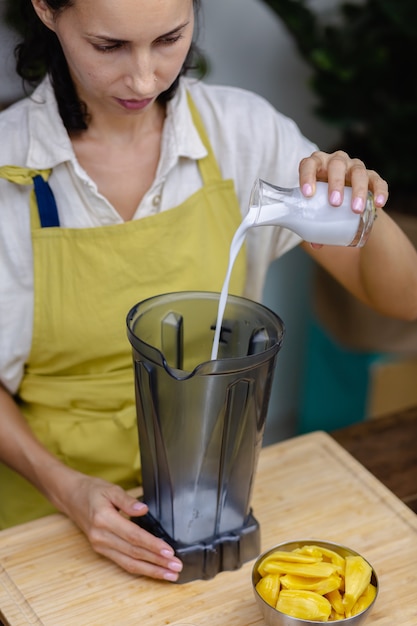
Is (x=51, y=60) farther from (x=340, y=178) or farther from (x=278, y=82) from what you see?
(x=278, y=82)

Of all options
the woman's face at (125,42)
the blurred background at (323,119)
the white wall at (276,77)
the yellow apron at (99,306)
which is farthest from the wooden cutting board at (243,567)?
the white wall at (276,77)

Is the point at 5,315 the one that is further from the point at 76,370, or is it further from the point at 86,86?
the point at 86,86

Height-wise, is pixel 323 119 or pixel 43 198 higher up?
pixel 43 198

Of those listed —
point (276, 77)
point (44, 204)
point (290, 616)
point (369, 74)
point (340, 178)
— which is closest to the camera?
point (290, 616)

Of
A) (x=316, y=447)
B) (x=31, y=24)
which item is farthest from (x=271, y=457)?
(x=31, y=24)

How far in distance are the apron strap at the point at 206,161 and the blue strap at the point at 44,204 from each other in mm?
260

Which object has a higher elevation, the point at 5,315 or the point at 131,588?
the point at 5,315

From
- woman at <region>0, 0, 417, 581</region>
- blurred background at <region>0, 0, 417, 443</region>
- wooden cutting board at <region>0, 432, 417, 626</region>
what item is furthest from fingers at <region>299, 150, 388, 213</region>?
blurred background at <region>0, 0, 417, 443</region>

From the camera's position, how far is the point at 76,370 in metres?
1.49

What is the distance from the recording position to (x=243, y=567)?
3.90ft

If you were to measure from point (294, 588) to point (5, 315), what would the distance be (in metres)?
0.62

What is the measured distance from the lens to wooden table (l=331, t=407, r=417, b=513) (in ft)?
4.73

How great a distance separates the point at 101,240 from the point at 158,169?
157 mm

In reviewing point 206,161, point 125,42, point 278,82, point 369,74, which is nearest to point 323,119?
point 369,74
